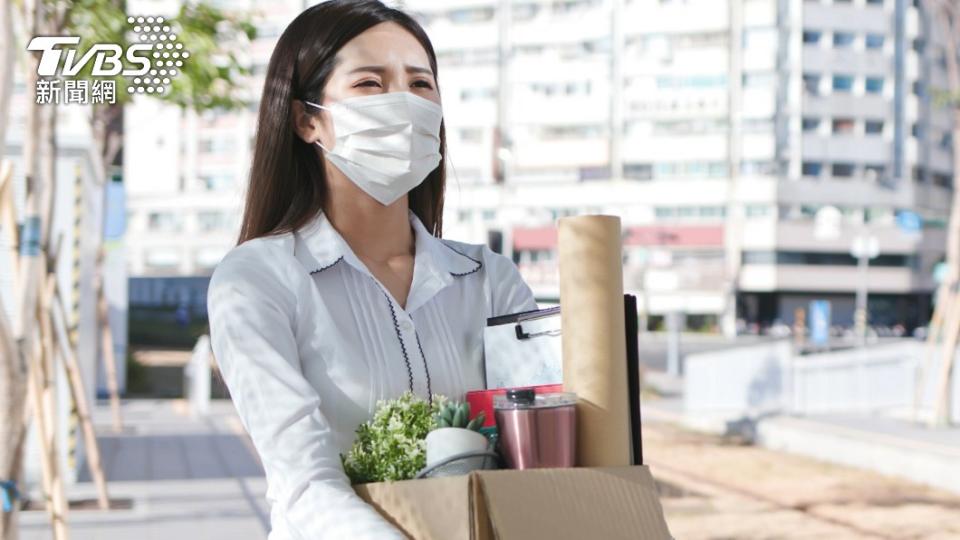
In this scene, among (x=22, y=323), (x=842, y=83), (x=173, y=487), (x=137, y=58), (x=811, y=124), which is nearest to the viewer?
(x=22, y=323)

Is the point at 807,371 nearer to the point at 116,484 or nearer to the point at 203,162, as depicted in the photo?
the point at 116,484

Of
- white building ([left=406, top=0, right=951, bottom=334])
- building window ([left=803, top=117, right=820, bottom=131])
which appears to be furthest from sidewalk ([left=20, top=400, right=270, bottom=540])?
building window ([left=803, top=117, right=820, bottom=131])

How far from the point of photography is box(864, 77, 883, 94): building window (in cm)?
6362

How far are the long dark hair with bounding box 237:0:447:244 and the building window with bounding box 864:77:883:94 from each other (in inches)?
2566

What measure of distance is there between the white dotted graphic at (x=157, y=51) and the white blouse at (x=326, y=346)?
6880mm

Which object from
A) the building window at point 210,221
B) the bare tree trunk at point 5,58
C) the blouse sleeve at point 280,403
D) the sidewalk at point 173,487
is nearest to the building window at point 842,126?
the building window at point 210,221

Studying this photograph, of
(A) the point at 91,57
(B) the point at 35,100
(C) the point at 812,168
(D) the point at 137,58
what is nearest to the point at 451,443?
(B) the point at 35,100

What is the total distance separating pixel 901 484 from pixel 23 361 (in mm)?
8200

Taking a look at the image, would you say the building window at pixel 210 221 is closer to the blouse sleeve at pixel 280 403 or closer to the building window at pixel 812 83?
the building window at pixel 812 83

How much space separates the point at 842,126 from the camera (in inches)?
2478

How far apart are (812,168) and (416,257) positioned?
63.0 meters

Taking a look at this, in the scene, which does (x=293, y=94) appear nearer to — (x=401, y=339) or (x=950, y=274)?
(x=401, y=339)

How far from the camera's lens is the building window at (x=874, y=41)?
6362 cm

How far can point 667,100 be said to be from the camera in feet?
204
